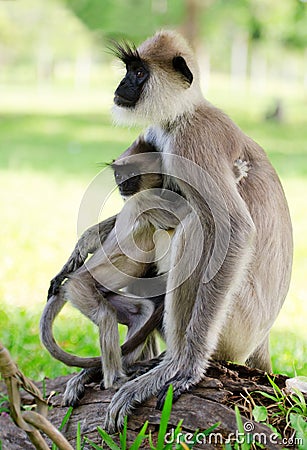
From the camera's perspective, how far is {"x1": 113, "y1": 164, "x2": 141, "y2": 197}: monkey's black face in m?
4.00

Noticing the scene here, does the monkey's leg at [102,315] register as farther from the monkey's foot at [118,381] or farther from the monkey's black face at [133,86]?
the monkey's black face at [133,86]

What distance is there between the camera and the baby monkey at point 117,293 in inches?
153

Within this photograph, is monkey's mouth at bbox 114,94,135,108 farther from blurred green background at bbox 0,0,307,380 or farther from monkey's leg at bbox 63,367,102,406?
monkey's leg at bbox 63,367,102,406

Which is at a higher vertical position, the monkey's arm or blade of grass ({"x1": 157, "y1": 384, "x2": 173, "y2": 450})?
the monkey's arm

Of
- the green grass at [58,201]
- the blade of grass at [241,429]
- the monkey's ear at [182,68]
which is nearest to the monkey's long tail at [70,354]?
the green grass at [58,201]

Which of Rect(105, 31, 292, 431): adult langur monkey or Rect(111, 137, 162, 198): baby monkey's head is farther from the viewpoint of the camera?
Rect(111, 137, 162, 198): baby monkey's head

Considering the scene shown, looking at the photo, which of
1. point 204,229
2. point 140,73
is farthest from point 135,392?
point 140,73

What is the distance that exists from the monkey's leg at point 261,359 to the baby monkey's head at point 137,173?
113cm

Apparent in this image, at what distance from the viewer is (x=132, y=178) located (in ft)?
13.1

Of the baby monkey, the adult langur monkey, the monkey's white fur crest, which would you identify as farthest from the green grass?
the adult langur monkey

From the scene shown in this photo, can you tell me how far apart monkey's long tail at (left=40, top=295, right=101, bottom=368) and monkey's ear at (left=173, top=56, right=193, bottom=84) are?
1.39 metres

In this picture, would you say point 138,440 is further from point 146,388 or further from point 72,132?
point 72,132

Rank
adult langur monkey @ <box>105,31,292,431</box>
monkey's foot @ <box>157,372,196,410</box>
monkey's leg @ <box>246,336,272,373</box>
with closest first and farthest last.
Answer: monkey's foot @ <box>157,372,196,410</box> < adult langur monkey @ <box>105,31,292,431</box> < monkey's leg @ <box>246,336,272,373</box>

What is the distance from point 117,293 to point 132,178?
648mm
